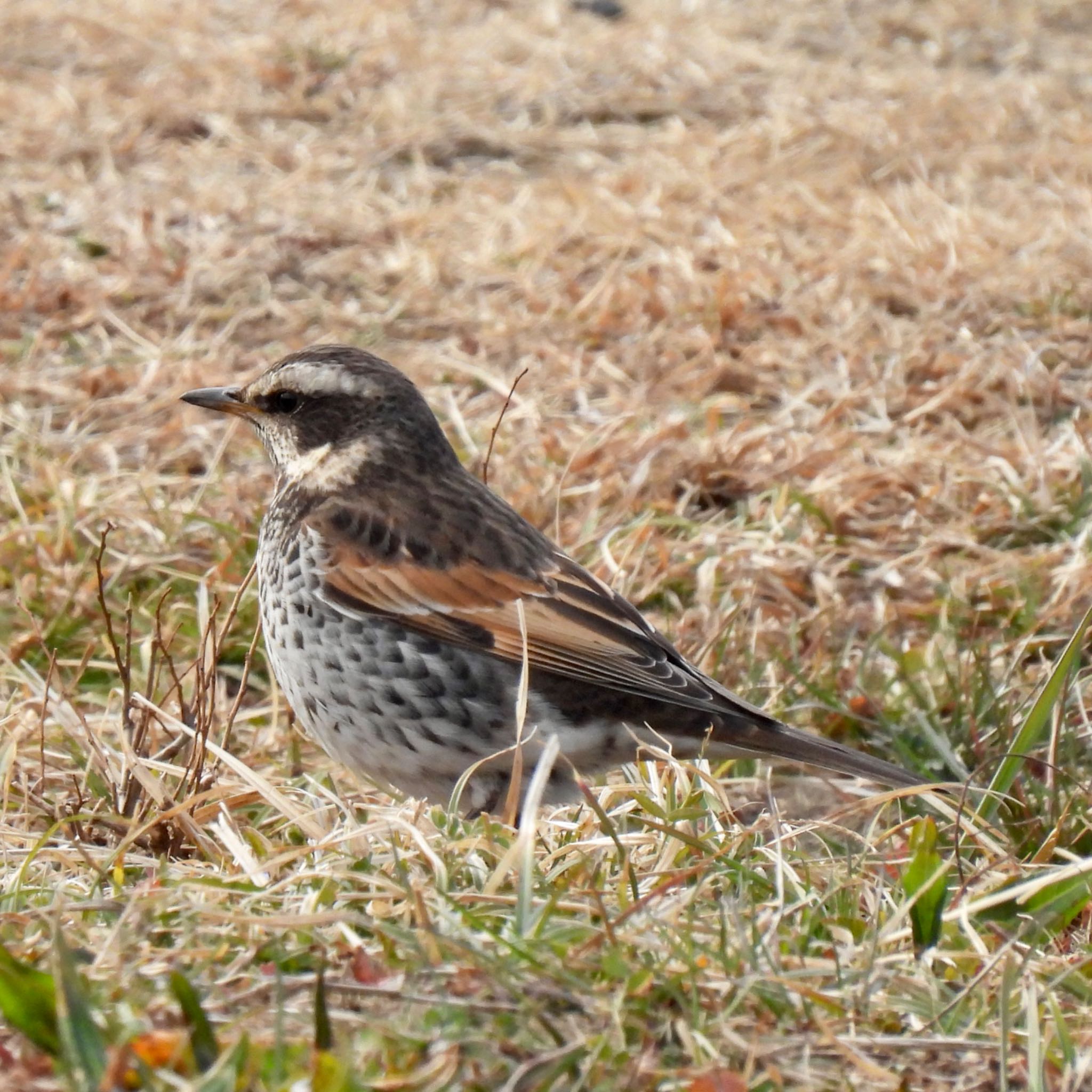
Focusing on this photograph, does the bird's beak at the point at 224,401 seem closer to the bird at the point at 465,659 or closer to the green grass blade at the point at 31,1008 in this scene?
the bird at the point at 465,659

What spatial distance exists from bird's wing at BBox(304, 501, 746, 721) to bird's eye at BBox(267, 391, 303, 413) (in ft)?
1.78

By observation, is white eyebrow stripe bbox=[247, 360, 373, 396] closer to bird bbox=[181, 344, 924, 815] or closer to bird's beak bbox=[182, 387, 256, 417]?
bird's beak bbox=[182, 387, 256, 417]

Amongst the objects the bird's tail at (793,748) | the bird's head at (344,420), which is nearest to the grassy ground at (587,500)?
the bird's tail at (793,748)

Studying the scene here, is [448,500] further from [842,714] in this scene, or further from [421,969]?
[421,969]

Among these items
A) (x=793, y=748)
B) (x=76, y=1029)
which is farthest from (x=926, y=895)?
(x=76, y=1029)

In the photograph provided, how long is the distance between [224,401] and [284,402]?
0.21 m

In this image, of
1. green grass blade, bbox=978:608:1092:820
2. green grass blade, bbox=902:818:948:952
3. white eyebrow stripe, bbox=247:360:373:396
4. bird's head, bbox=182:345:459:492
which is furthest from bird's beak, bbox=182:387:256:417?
green grass blade, bbox=902:818:948:952

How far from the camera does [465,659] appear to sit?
4961mm

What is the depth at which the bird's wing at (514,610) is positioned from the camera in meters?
4.86

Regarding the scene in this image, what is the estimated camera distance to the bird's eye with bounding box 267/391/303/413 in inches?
219

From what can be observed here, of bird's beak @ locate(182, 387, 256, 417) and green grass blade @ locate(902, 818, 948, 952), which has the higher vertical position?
bird's beak @ locate(182, 387, 256, 417)

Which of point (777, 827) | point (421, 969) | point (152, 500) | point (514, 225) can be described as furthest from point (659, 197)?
point (421, 969)

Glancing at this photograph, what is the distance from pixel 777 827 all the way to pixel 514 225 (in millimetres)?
5987

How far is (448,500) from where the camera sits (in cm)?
529
